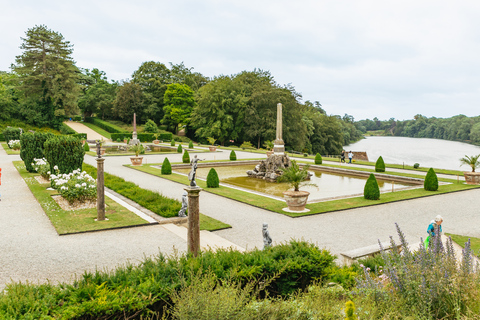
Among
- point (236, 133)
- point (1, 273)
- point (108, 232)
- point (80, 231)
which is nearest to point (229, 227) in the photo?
point (108, 232)

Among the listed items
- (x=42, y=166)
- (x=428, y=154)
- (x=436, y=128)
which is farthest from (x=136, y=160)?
(x=436, y=128)

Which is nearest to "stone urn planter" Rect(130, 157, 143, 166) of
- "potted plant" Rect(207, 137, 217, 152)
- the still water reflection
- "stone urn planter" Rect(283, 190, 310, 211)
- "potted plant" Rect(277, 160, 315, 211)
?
the still water reflection

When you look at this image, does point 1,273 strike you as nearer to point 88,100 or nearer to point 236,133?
point 236,133

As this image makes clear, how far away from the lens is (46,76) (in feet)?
155

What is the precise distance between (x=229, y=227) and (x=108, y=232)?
3157 millimetres

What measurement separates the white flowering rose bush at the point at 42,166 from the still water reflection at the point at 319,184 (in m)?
7.82

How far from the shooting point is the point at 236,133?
163 ft

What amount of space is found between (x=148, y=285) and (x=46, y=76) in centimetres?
5211

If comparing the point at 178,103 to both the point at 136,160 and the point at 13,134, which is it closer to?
the point at 13,134

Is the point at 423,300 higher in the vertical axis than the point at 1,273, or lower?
higher

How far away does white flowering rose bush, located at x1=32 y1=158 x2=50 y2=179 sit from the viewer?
15.4m

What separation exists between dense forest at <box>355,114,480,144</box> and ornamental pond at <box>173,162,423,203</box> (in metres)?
61.2

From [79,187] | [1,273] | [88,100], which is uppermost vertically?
[88,100]

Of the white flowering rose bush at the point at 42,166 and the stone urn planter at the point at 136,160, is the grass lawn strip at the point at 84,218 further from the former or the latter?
the stone urn planter at the point at 136,160
